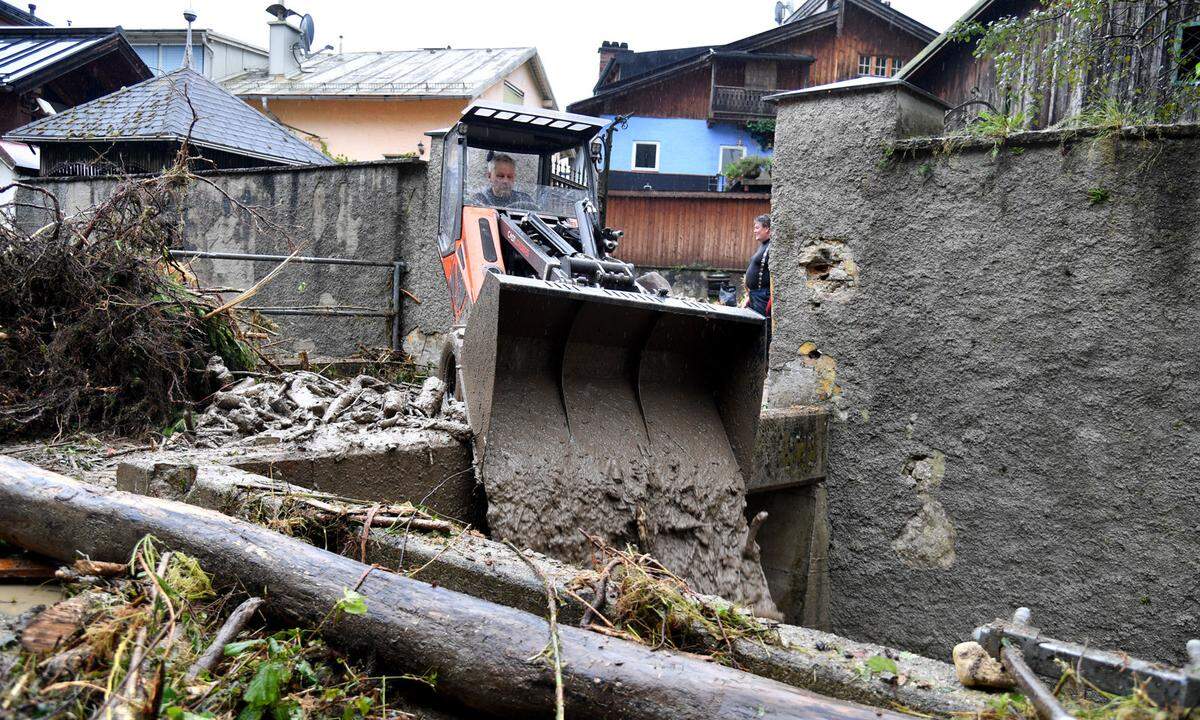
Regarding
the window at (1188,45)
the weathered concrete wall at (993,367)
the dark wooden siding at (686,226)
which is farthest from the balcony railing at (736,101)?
the weathered concrete wall at (993,367)

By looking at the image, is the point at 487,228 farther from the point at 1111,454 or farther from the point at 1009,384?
the point at 1111,454

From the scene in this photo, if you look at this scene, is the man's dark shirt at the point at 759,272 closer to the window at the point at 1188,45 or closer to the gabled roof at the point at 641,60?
the window at the point at 1188,45

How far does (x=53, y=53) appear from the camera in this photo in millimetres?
20125

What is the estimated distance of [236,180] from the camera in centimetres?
940

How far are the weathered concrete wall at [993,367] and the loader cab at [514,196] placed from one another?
4.76ft

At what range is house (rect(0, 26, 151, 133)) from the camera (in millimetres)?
19203

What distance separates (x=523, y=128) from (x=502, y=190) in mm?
520

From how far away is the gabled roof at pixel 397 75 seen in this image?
24047 millimetres

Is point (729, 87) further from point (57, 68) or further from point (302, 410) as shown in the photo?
point (302, 410)

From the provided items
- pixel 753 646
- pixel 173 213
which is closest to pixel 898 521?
pixel 753 646

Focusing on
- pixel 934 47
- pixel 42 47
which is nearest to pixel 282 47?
pixel 42 47

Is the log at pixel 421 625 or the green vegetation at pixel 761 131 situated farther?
the green vegetation at pixel 761 131

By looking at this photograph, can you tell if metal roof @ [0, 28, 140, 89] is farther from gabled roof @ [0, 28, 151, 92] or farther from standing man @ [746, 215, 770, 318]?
standing man @ [746, 215, 770, 318]

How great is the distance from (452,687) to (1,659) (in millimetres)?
1049
